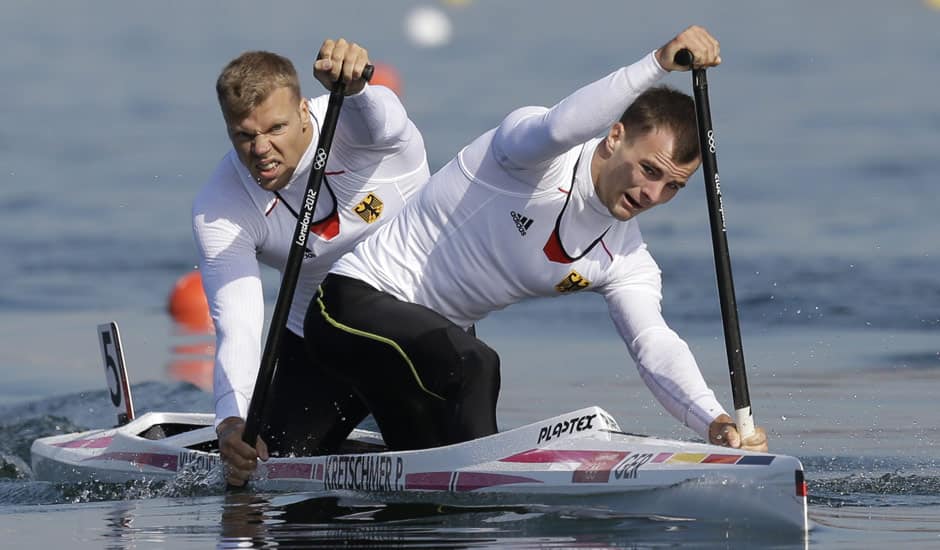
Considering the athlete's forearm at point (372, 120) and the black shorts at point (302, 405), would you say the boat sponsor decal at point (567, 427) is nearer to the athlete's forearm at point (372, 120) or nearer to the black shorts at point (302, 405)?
the athlete's forearm at point (372, 120)

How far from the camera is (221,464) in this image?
691 cm

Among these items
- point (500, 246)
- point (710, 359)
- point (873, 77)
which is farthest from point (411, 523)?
point (873, 77)

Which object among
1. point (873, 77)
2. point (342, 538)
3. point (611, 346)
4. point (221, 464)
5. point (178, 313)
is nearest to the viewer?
point (342, 538)

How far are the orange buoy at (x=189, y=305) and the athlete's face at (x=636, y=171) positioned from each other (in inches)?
276

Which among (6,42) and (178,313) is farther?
(6,42)

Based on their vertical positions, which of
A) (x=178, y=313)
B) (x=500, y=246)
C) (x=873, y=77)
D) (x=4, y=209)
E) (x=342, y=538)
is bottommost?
(x=342, y=538)

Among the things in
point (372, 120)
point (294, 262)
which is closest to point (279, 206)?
point (294, 262)

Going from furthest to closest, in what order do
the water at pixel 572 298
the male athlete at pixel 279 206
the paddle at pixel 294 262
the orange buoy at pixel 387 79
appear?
the orange buoy at pixel 387 79
the male athlete at pixel 279 206
the paddle at pixel 294 262
the water at pixel 572 298

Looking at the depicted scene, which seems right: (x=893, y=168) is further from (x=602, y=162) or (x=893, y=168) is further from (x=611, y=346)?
(x=602, y=162)

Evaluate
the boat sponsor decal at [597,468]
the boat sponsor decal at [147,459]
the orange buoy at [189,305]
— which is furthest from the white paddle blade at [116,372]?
the orange buoy at [189,305]

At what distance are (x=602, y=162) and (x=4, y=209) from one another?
41.3 feet

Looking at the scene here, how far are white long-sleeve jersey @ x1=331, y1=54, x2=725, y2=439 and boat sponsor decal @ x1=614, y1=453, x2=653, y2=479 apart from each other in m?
0.35

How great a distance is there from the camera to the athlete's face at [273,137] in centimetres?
632

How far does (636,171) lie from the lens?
5684mm
